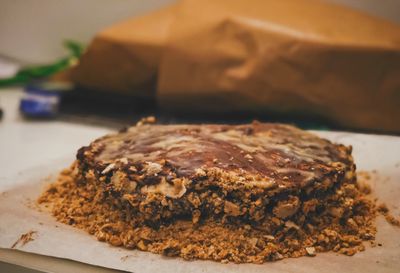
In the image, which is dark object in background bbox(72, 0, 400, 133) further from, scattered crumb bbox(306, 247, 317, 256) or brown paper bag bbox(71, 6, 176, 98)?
scattered crumb bbox(306, 247, 317, 256)

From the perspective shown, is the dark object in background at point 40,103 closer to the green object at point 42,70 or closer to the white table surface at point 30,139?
the white table surface at point 30,139

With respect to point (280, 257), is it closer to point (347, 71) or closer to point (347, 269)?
point (347, 269)

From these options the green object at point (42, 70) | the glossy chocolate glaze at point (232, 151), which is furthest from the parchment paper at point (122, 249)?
the green object at point (42, 70)

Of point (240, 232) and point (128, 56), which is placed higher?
point (128, 56)

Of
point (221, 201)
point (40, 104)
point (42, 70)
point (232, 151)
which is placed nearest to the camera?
point (221, 201)

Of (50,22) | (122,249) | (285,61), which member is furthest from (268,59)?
(50,22)

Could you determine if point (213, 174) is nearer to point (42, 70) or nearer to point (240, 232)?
point (240, 232)
